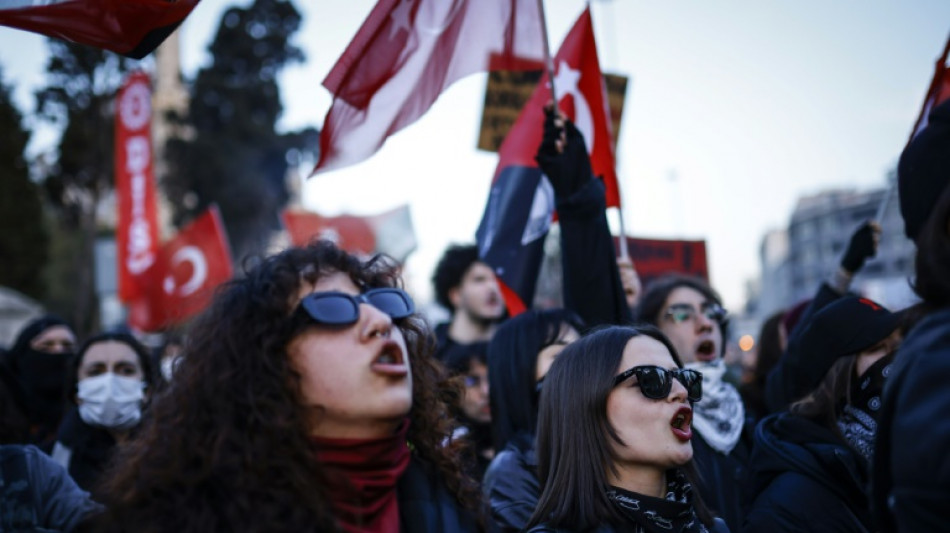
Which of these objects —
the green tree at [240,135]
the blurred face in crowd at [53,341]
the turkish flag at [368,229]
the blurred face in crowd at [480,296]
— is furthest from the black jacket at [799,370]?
the green tree at [240,135]

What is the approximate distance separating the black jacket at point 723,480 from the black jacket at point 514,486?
25.0 inches

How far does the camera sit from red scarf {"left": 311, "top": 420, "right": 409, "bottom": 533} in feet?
6.82

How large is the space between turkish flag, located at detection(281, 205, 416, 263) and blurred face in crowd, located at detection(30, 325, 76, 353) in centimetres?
322

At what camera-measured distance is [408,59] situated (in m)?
4.08

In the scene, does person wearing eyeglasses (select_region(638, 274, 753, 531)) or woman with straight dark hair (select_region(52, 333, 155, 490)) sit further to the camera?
woman with straight dark hair (select_region(52, 333, 155, 490))

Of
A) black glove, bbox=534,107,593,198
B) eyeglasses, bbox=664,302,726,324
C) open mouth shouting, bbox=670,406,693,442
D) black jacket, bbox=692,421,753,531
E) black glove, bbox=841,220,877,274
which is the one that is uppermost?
black glove, bbox=534,107,593,198

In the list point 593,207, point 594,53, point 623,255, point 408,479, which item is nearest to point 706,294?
point 623,255

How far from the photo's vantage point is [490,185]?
5039 millimetres

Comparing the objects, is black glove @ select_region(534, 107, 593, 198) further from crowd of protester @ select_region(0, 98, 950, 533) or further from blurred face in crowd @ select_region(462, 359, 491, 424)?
blurred face in crowd @ select_region(462, 359, 491, 424)

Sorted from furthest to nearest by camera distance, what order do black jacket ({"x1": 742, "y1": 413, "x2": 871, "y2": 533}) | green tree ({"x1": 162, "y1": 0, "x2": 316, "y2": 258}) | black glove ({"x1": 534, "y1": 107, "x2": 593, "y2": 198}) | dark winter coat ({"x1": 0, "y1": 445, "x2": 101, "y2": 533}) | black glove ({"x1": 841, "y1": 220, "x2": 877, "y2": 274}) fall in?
green tree ({"x1": 162, "y1": 0, "x2": 316, "y2": 258})
black glove ({"x1": 841, "y1": 220, "x2": 877, "y2": 274})
black glove ({"x1": 534, "y1": 107, "x2": 593, "y2": 198})
dark winter coat ({"x1": 0, "y1": 445, "x2": 101, "y2": 533})
black jacket ({"x1": 742, "y1": 413, "x2": 871, "y2": 533})

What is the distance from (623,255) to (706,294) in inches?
18.9

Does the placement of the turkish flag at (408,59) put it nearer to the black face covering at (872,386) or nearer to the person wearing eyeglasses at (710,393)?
the person wearing eyeglasses at (710,393)

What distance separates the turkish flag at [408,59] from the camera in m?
3.92

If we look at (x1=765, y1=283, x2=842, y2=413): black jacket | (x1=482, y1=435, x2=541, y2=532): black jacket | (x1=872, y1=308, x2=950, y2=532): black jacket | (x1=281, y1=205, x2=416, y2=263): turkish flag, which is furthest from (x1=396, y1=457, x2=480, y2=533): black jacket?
(x1=281, y1=205, x2=416, y2=263): turkish flag
